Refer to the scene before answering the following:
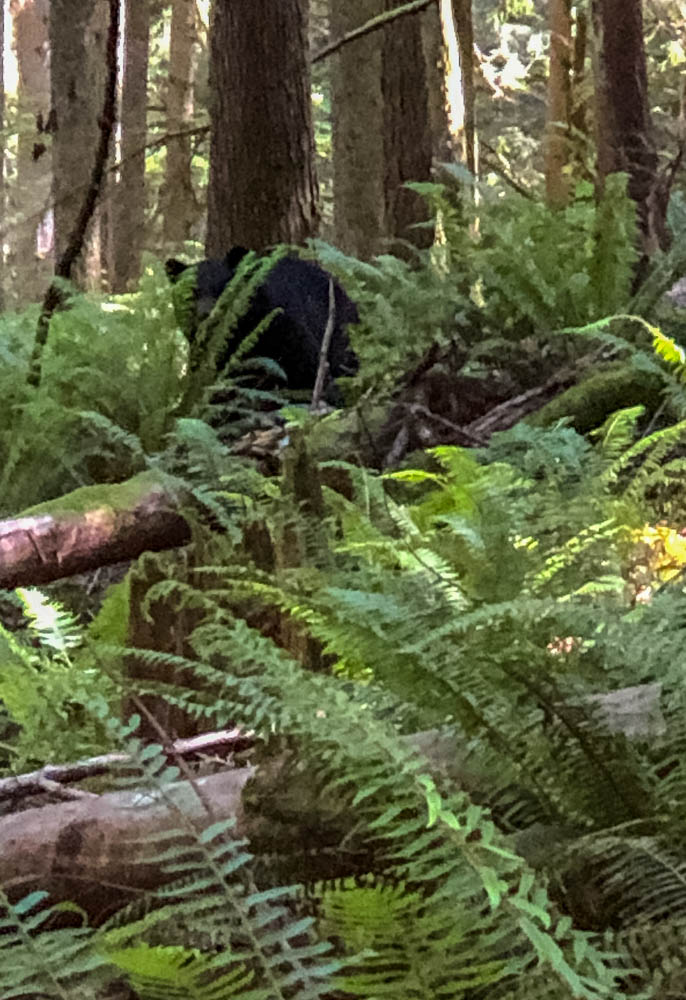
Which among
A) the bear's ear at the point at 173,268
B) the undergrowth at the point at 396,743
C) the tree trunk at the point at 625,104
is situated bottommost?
the undergrowth at the point at 396,743

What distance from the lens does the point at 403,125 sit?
737 cm

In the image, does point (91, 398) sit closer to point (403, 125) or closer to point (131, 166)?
point (403, 125)

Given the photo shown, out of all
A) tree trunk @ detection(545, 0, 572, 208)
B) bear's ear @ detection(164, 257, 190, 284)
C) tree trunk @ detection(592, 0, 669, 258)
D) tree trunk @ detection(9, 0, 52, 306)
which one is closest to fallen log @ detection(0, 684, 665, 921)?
bear's ear @ detection(164, 257, 190, 284)

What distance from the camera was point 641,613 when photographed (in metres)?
2.07

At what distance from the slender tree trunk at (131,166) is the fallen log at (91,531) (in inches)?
316

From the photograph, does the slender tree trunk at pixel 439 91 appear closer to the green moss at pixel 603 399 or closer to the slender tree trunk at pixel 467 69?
the slender tree trunk at pixel 467 69

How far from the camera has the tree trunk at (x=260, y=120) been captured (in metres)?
5.87

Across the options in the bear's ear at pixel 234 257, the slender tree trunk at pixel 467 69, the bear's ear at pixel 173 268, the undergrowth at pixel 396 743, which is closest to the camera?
the undergrowth at pixel 396 743

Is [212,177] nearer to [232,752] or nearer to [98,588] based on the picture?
[98,588]

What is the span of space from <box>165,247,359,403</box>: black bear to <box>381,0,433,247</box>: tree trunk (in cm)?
230

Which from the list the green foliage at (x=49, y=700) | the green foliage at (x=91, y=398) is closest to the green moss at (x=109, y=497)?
the green foliage at (x=91, y=398)

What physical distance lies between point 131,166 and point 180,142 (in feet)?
3.94

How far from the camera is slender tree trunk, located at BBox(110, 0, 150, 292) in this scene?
1190 cm

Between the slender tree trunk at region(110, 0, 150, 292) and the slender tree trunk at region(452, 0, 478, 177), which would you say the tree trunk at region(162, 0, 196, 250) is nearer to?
the slender tree trunk at region(110, 0, 150, 292)
